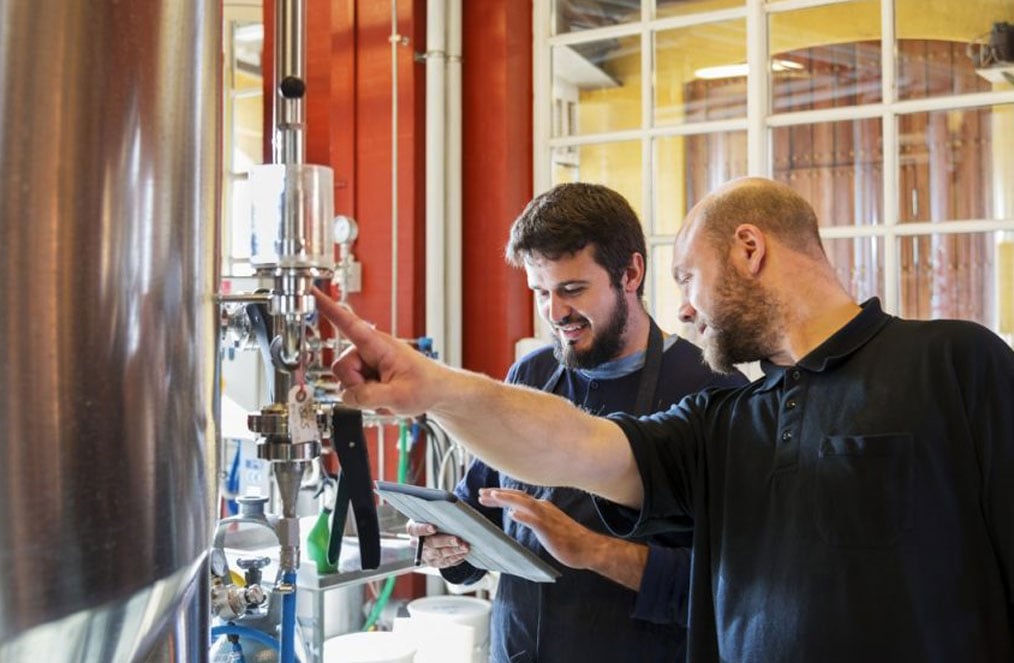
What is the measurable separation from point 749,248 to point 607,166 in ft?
7.60

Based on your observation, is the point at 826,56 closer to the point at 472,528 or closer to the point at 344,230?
the point at 344,230

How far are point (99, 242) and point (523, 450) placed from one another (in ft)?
2.42

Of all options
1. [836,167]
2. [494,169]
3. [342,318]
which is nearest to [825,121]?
[836,167]

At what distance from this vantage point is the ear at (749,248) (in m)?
1.31

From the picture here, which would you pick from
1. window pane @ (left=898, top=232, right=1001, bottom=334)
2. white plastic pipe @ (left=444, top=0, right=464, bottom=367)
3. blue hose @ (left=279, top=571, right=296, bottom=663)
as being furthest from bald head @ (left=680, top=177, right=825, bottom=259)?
white plastic pipe @ (left=444, top=0, right=464, bottom=367)

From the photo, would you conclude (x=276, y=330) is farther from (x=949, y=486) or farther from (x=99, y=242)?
(x=949, y=486)

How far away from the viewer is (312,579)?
2061 mm

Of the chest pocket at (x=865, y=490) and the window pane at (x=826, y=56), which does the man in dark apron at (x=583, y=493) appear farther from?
the window pane at (x=826, y=56)

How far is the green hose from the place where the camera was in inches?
126

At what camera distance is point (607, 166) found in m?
3.59

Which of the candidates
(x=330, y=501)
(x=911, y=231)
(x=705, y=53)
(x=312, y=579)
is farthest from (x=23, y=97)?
(x=705, y=53)

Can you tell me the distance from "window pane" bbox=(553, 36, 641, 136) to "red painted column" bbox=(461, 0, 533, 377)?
0.12m

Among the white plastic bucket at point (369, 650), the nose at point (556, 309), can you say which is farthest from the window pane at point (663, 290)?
the nose at point (556, 309)

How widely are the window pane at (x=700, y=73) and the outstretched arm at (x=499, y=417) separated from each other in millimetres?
2226
